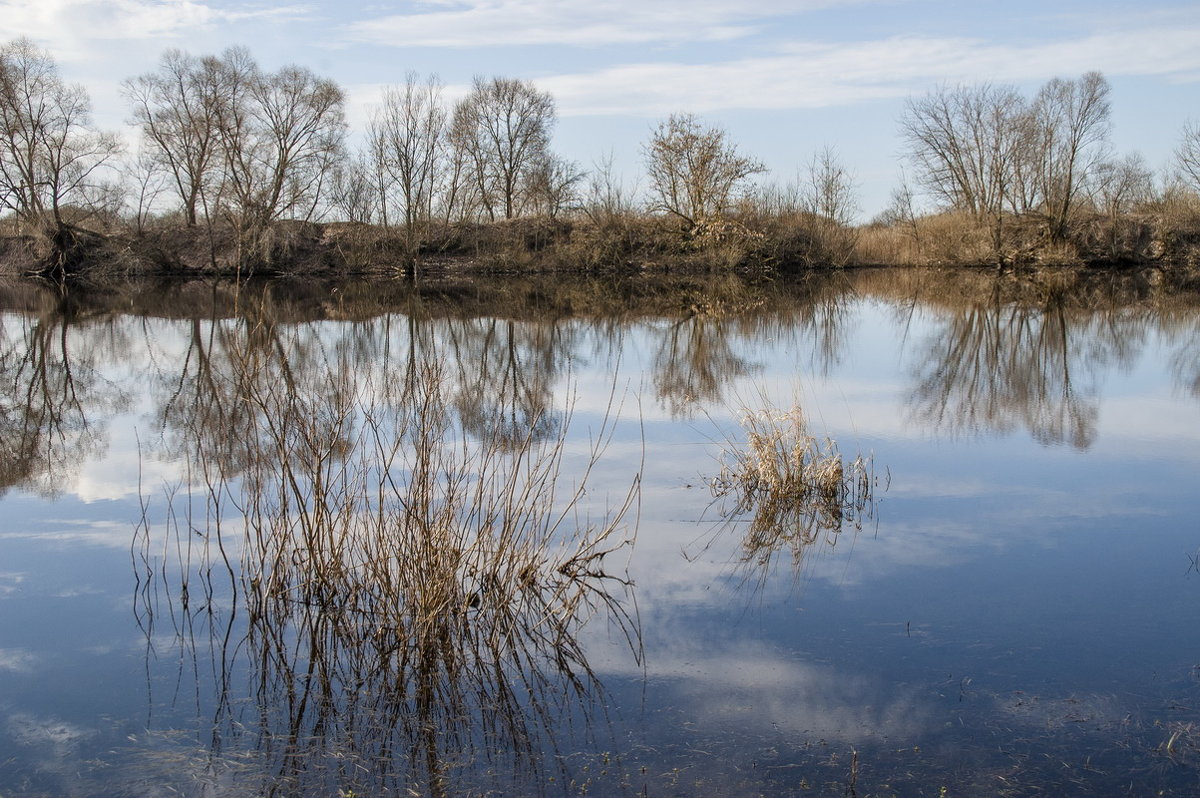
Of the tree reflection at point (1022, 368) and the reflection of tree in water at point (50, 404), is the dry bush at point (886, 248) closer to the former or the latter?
the tree reflection at point (1022, 368)

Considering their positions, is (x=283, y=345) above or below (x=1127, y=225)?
below

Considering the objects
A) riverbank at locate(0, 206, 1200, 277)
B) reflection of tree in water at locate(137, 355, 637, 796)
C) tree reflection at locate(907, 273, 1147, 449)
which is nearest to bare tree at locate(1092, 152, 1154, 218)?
riverbank at locate(0, 206, 1200, 277)

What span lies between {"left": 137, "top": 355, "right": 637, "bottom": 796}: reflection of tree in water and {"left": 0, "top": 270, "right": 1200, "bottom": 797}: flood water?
2cm

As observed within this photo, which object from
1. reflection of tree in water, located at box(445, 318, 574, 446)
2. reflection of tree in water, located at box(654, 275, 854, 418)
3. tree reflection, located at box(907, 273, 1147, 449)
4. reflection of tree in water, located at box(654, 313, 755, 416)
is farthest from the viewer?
reflection of tree in water, located at box(654, 275, 854, 418)

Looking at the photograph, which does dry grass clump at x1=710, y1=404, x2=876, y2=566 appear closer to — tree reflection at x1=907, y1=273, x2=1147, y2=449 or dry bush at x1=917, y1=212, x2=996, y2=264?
tree reflection at x1=907, y1=273, x2=1147, y2=449

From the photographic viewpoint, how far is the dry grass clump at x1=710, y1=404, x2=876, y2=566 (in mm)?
7473

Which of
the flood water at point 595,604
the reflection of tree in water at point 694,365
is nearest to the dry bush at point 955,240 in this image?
the reflection of tree in water at point 694,365

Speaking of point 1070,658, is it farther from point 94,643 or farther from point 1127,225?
point 1127,225

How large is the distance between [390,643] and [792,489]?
3.86 m

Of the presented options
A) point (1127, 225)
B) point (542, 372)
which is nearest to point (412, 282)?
point (542, 372)

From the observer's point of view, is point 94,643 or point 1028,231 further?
point 1028,231

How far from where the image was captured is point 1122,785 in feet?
13.0

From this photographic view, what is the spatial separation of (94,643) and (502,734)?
2.69 meters

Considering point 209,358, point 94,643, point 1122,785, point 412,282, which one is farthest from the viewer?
point 412,282
